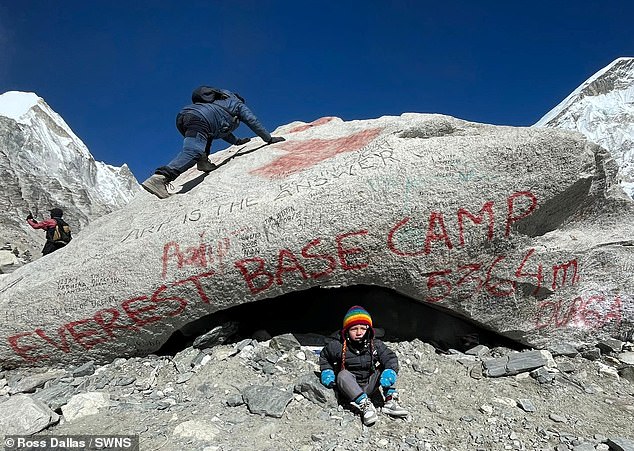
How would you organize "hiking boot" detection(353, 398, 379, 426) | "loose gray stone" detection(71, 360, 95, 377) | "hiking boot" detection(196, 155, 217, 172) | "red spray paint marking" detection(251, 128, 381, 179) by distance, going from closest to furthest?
1. "hiking boot" detection(353, 398, 379, 426)
2. "loose gray stone" detection(71, 360, 95, 377)
3. "red spray paint marking" detection(251, 128, 381, 179)
4. "hiking boot" detection(196, 155, 217, 172)

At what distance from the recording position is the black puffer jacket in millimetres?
4133

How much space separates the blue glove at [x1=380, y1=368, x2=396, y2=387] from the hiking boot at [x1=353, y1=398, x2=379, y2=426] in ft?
0.82

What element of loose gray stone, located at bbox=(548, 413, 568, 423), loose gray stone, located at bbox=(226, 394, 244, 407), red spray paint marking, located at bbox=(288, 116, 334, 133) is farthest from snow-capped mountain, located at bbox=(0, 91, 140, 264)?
loose gray stone, located at bbox=(548, 413, 568, 423)

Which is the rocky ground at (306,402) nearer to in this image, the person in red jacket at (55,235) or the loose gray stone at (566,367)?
the loose gray stone at (566,367)

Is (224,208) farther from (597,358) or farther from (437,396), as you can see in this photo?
(597,358)

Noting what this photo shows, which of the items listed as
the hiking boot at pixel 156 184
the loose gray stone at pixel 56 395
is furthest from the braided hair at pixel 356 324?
the hiking boot at pixel 156 184

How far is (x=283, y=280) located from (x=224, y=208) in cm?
126

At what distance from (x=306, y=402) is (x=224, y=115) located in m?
4.73

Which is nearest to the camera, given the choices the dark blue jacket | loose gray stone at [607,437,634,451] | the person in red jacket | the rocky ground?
loose gray stone at [607,437,634,451]

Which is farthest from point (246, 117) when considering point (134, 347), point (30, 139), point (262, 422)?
point (30, 139)

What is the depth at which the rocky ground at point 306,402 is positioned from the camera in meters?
3.60

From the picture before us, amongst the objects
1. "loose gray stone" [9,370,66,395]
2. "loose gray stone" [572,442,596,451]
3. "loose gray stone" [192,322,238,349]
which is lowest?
"loose gray stone" [572,442,596,451]

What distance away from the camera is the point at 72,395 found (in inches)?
171

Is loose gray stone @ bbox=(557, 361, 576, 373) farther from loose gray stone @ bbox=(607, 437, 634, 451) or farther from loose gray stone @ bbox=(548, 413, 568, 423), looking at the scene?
loose gray stone @ bbox=(607, 437, 634, 451)
